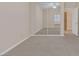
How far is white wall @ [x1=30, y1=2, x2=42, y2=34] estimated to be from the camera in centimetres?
931

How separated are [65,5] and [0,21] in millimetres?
6048

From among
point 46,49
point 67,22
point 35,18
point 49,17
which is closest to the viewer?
point 46,49

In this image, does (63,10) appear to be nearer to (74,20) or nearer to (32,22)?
(74,20)

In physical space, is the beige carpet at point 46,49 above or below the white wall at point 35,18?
below

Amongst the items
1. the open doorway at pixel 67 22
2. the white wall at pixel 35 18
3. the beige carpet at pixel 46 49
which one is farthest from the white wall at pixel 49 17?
the beige carpet at pixel 46 49

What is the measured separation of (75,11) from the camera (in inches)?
377

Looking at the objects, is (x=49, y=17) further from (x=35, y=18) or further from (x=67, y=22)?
(x=67, y=22)

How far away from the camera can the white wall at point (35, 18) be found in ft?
30.6

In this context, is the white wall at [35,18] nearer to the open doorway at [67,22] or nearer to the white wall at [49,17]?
the white wall at [49,17]

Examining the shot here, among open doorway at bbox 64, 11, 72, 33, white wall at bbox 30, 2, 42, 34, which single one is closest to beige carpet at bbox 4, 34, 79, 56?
white wall at bbox 30, 2, 42, 34

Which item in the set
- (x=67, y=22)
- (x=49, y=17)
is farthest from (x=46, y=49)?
(x=67, y=22)

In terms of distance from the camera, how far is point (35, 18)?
31.2 ft

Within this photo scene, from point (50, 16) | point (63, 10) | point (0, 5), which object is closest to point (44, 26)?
point (50, 16)

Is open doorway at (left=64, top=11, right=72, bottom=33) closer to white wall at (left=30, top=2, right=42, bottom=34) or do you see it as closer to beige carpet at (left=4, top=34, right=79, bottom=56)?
white wall at (left=30, top=2, right=42, bottom=34)
